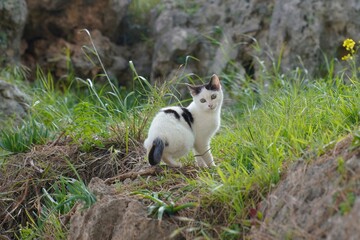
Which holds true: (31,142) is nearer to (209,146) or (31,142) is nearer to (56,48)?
(209,146)

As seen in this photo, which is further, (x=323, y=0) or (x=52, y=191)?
(x=323, y=0)

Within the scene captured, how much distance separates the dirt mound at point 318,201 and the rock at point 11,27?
558 centimetres

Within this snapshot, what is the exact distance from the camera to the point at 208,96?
18.0 feet

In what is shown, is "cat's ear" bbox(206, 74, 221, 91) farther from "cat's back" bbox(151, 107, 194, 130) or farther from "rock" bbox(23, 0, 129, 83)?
"rock" bbox(23, 0, 129, 83)

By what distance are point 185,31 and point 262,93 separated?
2662 millimetres

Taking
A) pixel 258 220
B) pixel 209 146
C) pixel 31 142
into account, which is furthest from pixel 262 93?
pixel 258 220

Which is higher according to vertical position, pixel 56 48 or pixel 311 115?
pixel 311 115

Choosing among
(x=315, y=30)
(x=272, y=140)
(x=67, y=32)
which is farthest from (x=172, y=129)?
(x=67, y=32)

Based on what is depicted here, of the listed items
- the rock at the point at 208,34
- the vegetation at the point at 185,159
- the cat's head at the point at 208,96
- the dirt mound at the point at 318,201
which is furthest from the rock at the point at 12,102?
the dirt mound at the point at 318,201

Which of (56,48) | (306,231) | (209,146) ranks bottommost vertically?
(56,48)

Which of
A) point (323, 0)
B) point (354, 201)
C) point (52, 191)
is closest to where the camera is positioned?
point (354, 201)

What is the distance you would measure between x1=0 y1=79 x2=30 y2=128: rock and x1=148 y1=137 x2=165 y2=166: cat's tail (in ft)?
8.91

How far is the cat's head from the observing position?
5.46 m

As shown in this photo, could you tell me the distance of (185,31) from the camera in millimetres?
9305
